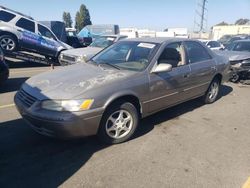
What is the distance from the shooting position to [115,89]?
3926 millimetres

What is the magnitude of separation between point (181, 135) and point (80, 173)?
6.55 feet

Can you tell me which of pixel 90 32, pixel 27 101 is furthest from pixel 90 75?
pixel 90 32

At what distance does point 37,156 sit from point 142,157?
4.79 ft

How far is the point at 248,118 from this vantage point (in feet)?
18.7

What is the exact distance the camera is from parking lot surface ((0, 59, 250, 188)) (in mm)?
3260

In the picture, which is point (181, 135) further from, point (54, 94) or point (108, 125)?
point (54, 94)

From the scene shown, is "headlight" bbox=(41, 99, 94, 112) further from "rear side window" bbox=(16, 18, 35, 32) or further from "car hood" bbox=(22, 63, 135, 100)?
"rear side window" bbox=(16, 18, 35, 32)

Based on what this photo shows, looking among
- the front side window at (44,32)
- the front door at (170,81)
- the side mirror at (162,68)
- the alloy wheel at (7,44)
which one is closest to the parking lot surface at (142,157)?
the front door at (170,81)

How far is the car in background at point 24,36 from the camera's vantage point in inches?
452

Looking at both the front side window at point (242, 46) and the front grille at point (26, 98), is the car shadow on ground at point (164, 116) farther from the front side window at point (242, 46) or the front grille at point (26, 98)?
the front side window at point (242, 46)

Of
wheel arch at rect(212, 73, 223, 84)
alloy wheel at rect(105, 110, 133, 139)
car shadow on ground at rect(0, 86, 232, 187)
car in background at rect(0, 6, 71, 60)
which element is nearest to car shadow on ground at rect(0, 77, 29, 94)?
car shadow on ground at rect(0, 86, 232, 187)

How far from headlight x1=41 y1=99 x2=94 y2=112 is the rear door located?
2.45 m

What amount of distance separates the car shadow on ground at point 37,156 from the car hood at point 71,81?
0.79 metres

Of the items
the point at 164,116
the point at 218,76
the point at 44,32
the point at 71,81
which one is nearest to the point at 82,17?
the point at 44,32
